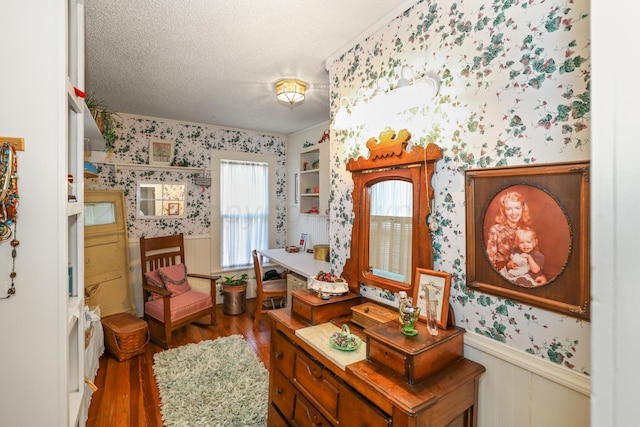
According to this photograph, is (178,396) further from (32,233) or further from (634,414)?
(634,414)

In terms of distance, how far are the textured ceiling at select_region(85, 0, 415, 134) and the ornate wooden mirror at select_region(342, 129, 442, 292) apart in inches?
Result: 30.5

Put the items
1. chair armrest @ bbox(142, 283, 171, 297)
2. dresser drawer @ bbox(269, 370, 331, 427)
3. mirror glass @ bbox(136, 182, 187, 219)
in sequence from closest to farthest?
1. dresser drawer @ bbox(269, 370, 331, 427)
2. chair armrest @ bbox(142, 283, 171, 297)
3. mirror glass @ bbox(136, 182, 187, 219)

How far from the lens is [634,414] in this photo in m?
0.43

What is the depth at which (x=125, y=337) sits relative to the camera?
2812 mm

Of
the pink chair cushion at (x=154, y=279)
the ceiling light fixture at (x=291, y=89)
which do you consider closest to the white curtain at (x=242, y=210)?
the pink chair cushion at (x=154, y=279)

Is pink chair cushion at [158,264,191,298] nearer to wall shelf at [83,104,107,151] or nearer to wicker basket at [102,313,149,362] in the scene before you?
wicker basket at [102,313,149,362]

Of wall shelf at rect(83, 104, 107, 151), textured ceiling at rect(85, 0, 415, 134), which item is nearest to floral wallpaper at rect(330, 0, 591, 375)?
textured ceiling at rect(85, 0, 415, 134)

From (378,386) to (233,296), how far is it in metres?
3.22

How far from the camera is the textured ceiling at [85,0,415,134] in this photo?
1.65m

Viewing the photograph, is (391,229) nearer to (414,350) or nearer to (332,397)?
(414,350)

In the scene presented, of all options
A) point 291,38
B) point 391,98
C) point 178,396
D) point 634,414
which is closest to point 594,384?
point 634,414

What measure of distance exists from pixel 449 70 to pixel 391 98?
0.32m

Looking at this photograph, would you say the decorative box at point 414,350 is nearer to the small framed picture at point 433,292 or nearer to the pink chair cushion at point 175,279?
the small framed picture at point 433,292

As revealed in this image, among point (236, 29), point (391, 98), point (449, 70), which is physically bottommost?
point (391, 98)
